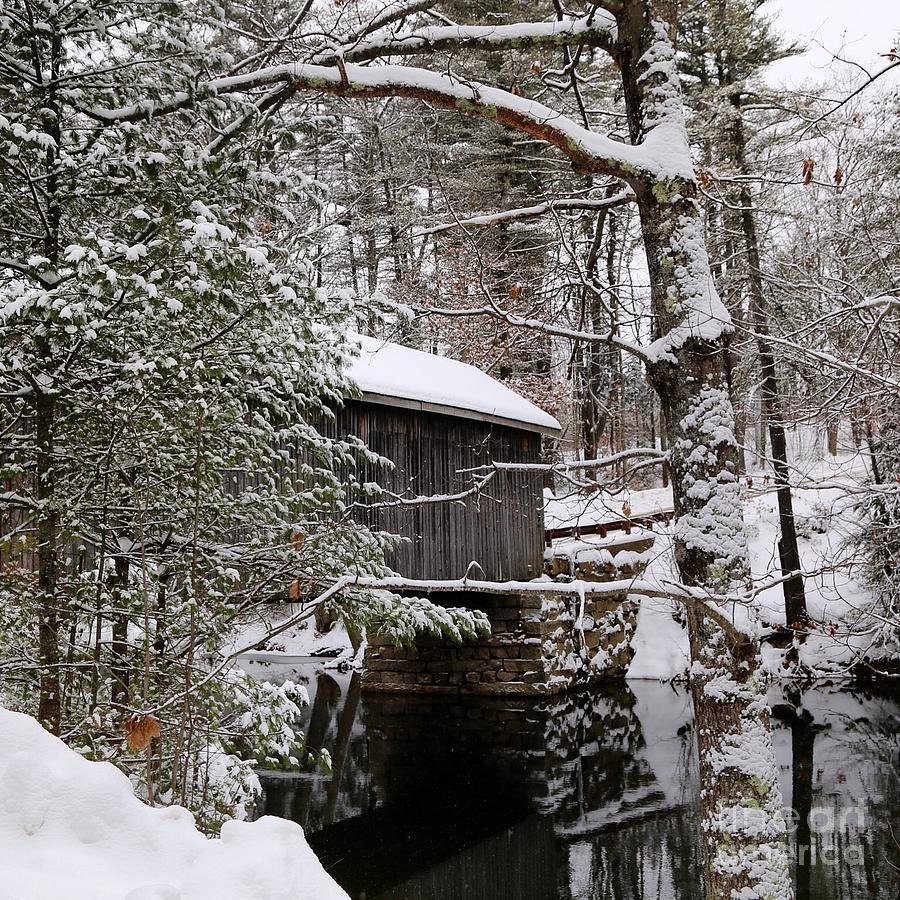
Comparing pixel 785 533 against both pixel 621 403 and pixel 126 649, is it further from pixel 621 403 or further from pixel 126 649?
pixel 126 649

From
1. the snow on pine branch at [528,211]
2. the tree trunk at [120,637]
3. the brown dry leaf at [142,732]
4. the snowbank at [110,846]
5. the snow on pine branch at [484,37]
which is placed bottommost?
the snowbank at [110,846]

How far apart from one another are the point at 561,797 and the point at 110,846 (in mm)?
8543

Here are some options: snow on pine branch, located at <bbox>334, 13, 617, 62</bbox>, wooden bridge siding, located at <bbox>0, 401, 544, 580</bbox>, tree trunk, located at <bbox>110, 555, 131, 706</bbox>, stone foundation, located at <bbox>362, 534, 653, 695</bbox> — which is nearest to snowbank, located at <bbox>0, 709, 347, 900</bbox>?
tree trunk, located at <bbox>110, 555, 131, 706</bbox>

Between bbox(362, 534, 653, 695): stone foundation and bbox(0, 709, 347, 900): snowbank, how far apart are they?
1170cm

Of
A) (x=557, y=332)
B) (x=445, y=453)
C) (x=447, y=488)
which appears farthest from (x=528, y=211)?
(x=447, y=488)

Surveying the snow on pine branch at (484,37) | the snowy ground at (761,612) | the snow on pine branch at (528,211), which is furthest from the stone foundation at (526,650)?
the snow on pine branch at (484,37)

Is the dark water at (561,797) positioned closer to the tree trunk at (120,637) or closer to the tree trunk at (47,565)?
the tree trunk at (120,637)

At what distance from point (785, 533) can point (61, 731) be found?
40.6ft

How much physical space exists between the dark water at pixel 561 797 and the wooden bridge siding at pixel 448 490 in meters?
2.48

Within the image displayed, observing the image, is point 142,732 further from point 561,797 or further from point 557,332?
point 561,797

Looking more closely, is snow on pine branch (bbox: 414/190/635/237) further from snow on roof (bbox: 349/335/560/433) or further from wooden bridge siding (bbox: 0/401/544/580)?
wooden bridge siding (bbox: 0/401/544/580)

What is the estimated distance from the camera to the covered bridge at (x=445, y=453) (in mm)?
10703

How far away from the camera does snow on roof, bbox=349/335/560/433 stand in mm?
10316

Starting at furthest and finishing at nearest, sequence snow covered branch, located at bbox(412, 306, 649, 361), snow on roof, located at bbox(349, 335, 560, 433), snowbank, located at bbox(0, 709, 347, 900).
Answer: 1. snow on roof, located at bbox(349, 335, 560, 433)
2. snow covered branch, located at bbox(412, 306, 649, 361)
3. snowbank, located at bbox(0, 709, 347, 900)
